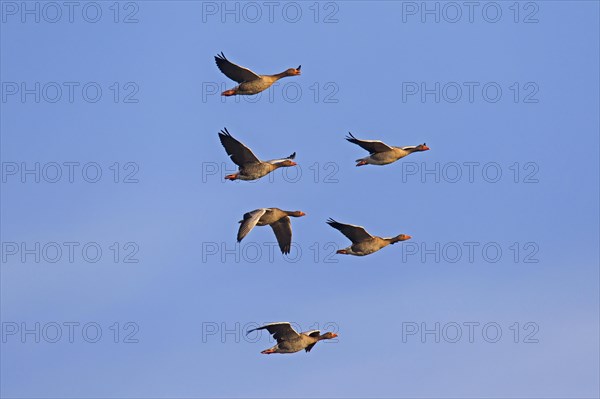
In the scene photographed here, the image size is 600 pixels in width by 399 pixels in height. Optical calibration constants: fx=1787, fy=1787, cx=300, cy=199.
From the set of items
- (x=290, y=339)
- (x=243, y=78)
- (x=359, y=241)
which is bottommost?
(x=290, y=339)

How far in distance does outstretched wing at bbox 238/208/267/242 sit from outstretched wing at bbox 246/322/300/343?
298cm

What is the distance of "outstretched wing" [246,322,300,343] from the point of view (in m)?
55.3

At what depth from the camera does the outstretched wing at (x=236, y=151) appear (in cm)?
5609

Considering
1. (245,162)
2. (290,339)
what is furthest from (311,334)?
(245,162)

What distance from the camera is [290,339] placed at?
56.5 meters

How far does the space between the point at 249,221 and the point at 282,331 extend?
3625 millimetres

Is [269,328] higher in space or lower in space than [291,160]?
lower

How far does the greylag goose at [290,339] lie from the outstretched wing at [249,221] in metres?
3.22

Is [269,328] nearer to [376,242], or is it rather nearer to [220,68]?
[376,242]

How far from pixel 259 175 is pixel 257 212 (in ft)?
4.67

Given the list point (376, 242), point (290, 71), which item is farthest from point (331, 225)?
point (290, 71)

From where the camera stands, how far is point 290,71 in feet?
193

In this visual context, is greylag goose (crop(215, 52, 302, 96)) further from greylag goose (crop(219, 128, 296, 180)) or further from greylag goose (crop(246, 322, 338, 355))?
greylag goose (crop(246, 322, 338, 355))

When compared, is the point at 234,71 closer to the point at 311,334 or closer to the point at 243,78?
the point at 243,78
